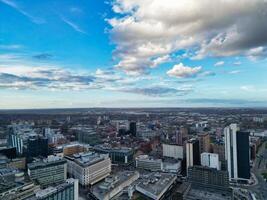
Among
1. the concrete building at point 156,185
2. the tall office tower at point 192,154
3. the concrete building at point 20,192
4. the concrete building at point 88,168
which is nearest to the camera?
the concrete building at point 20,192

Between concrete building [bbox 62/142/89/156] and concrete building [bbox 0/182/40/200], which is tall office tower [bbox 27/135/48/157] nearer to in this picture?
concrete building [bbox 62/142/89/156]

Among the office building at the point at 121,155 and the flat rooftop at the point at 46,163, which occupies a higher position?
the flat rooftop at the point at 46,163

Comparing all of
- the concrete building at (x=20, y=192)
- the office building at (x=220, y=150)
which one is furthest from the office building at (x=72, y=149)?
the office building at (x=220, y=150)

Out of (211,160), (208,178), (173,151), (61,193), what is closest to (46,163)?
(61,193)

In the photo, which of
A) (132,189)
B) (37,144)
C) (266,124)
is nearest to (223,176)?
(132,189)

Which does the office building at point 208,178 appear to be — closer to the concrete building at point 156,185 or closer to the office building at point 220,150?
the concrete building at point 156,185

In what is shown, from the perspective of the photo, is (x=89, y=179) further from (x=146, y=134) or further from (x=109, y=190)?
(x=146, y=134)

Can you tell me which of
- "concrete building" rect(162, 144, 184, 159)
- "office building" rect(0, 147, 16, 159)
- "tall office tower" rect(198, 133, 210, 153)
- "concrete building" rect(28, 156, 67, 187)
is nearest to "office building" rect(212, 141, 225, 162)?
"tall office tower" rect(198, 133, 210, 153)
